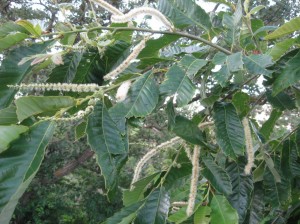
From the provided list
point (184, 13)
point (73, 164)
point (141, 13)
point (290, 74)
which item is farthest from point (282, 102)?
point (73, 164)

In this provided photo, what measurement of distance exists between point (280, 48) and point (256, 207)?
446 mm

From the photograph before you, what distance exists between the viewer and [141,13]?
74cm

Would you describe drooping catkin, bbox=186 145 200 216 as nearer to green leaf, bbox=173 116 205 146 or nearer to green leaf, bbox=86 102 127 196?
green leaf, bbox=173 116 205 146

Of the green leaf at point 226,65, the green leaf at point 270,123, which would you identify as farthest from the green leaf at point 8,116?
the green leaf at point 270,123

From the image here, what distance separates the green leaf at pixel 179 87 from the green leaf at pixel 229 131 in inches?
6.1

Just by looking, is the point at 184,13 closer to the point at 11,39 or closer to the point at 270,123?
the point at 11,39

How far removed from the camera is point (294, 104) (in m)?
1.04

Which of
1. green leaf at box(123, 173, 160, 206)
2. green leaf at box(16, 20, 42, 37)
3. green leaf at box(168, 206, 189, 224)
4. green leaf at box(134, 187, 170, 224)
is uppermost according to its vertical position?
green leaf at box(16, 20, 42, 37)

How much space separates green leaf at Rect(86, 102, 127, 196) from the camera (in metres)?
0.63

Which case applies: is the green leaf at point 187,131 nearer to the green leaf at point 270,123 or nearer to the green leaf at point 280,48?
the green leaf at point 280,48

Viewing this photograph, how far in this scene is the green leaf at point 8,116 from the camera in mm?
591

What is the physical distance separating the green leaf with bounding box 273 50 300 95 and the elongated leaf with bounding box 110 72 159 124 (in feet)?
0.83

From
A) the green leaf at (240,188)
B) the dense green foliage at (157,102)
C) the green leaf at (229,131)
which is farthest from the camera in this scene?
the green leaf at (240,188)

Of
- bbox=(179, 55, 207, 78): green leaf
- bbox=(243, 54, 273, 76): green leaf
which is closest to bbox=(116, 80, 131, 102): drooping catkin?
bbox=(179, 55, 207, 78): green leaf
